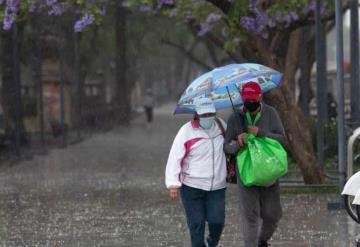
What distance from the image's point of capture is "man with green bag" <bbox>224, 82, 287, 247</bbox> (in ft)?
32.0

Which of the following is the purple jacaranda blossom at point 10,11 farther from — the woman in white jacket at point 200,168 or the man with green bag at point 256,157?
the man with green bag at point 256,157

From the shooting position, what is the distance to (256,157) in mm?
9727

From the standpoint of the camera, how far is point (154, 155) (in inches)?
1102

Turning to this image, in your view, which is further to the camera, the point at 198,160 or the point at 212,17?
the point at 212,17

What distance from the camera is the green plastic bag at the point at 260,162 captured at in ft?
31.8

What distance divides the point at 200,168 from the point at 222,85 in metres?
0.96

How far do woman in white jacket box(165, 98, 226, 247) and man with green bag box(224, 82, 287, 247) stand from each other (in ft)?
0.55

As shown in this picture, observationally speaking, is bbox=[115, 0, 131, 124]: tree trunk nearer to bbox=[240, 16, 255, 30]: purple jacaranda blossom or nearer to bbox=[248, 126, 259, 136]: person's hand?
bbox=[240, 16, 255, 30]: purple jacaranda blossom

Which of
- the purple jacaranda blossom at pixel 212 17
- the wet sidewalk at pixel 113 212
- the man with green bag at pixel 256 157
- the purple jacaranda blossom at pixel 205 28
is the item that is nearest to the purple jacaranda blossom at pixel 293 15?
the wet sidewalk at pixel 113 212

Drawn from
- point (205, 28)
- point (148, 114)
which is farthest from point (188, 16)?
point (148, 114)

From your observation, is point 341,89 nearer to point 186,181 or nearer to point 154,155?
point 186,181

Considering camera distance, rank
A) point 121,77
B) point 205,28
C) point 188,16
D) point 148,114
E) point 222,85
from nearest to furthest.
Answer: point 222,85 < point 188,16 < point 205,28 < point 121,77 < point 148,114

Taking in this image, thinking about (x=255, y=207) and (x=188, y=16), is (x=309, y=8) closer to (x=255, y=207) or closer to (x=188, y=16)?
(x=188, y=16)

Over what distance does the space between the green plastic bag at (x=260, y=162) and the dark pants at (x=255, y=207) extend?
0.66ft
